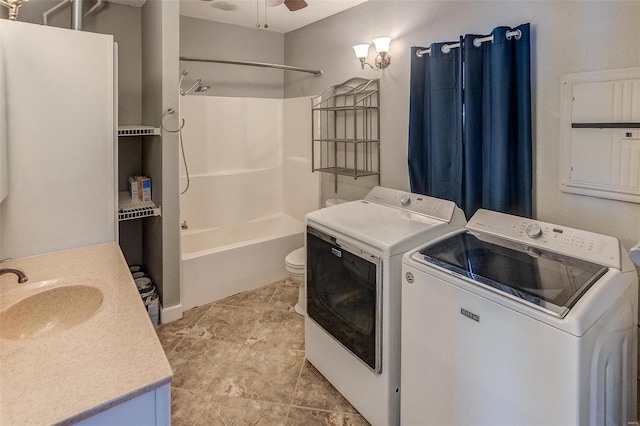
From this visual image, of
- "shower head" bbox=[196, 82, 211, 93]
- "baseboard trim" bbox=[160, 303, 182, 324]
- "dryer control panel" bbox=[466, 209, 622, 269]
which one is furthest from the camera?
"shower head" bbox=[196, 82, 211, 93]

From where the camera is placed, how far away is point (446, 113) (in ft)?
7.48

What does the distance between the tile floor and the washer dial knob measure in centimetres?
119

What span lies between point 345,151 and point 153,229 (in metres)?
1.64

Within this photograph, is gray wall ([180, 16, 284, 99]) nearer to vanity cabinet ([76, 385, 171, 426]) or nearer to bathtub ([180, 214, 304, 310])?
bathtub ([180, 214, 304, 310])

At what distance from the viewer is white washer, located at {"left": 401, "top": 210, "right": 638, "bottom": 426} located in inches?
45.0

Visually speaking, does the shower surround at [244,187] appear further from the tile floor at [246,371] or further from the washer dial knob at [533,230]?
the washer dial knob at [533,230]

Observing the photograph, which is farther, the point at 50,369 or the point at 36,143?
the point at 36,143

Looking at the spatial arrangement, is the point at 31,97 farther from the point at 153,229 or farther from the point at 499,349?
the point at 499,349

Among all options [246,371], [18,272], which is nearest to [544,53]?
[246,371]

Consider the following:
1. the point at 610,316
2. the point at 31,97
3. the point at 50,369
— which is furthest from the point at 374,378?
the point at 31,97

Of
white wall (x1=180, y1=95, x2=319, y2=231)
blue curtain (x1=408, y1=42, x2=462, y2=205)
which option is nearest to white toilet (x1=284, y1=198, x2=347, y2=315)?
white wall (x1=180, y1=95, x2=319, y2=231)

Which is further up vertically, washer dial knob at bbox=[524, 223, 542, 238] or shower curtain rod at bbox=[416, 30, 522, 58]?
shower curtain rod at bbox=[416, 30, 522, 58]

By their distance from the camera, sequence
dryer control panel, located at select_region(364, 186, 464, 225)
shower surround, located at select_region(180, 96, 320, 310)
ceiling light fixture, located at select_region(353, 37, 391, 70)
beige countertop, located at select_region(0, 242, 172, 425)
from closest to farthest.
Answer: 1. beige countertop, located at select_region(0, 242, 172, 425)
2. dryer control panel, located at select_region(364, 186, 464, 225)
3. ceiling light fixture, located at select_region(353, 37, 391, 70)
4. shower surround, located at select_region(180, 96, 320, 310)

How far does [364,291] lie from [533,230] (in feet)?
2.58
